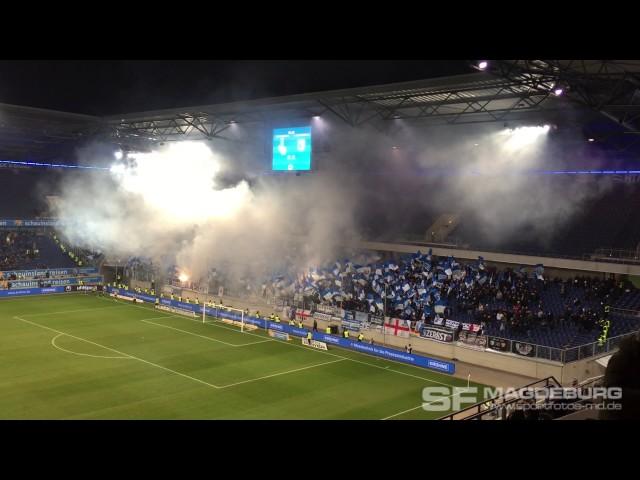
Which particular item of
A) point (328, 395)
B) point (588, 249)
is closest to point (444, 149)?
point (588, 249)

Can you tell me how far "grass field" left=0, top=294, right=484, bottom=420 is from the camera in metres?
20.3

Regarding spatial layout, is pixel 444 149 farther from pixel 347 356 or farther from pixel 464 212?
pixel 347 356

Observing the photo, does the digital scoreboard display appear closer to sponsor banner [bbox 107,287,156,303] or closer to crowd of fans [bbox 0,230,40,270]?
sponsor banner [bbox 107,287,156,303]

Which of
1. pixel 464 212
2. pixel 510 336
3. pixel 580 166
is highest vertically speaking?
pixel 580 166

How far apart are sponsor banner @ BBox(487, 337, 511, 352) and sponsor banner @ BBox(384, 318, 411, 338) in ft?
15.1

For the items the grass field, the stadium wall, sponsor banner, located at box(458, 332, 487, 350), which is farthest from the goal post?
sponsor banner, located at box(458, 332, 487, 350)

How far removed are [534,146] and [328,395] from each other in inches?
807

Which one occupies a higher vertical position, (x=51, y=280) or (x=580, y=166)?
(x=580, y=166)

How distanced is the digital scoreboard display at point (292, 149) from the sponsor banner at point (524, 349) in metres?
13.9

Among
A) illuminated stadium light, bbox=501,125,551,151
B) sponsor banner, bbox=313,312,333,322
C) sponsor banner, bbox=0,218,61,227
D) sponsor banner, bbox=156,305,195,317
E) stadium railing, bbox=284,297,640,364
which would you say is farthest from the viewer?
sponsor banner, bbox=0,218,61,227

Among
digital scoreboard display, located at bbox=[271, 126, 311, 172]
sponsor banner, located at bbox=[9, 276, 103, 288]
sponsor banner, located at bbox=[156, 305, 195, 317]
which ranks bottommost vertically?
sponsor banner, located at bbox=[156, 305, 195, 317]

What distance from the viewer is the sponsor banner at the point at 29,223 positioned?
5175 cm
